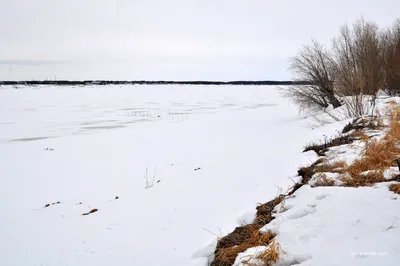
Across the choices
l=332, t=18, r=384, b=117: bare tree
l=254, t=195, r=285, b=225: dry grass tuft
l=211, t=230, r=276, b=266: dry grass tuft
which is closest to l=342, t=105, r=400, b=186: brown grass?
l=254, t=195, r=285, b=225: dry grass tuft

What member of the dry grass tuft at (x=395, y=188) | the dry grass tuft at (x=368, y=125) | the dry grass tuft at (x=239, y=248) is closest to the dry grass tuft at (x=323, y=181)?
the dry grass tuft at (x=395, y=188)

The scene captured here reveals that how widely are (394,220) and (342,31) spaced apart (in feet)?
51.0

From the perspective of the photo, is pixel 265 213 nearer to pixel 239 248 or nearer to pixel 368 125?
pixel 239 248

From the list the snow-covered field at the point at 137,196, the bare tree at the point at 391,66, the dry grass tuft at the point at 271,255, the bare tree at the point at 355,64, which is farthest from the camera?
the bare tree at the point at 391,66

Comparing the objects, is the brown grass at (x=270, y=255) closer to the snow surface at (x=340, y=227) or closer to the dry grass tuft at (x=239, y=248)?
the snow surface at (x=340, y=227)

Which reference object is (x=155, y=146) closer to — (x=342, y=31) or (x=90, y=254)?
(x=90, y=254)

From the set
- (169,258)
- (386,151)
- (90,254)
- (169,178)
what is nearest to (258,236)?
(169,258)

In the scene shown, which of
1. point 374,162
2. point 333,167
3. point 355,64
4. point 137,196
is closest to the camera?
point 374,162

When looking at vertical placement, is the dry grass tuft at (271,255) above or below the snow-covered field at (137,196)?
above

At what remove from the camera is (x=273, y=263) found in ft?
7.73

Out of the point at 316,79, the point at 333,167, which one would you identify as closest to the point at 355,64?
the point at 316,79

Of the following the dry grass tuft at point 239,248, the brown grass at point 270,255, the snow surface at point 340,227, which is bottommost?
the dry grass tuft at point 239,248

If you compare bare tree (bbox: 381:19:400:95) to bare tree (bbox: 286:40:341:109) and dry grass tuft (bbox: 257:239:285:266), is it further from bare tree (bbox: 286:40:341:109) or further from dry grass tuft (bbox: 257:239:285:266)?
dry grass tuft (bbox: 257:239:285:266)

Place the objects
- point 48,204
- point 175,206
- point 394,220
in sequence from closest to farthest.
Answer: point 394,220 → point 175,206 → point 48,204
